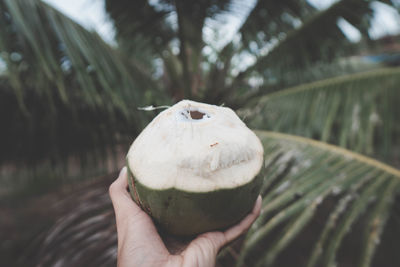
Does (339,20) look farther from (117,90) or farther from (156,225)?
(156,225)

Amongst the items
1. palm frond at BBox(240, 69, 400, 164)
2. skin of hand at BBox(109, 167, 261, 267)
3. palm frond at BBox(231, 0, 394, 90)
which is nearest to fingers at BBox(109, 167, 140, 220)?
skin of hand at BBox(109, 167, 261, 267)

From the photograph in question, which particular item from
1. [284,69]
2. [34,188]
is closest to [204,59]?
[284,69]

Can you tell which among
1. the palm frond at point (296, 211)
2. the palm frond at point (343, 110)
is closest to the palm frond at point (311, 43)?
the palm frond at point (343, 110)

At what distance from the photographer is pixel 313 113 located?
1.39m

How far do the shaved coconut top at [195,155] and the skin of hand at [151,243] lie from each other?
0.13 metres

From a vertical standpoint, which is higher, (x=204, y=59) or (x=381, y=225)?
(x=204, y=59)

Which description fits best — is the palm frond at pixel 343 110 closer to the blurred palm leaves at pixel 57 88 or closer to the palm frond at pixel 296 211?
the palm frond at pixel 296 211

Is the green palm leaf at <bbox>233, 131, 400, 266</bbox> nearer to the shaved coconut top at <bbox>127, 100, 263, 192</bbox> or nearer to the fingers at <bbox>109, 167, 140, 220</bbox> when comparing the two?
the shaved coconut top at <bbox>127, 100, 263, 192</bbox>

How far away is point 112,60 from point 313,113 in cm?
108

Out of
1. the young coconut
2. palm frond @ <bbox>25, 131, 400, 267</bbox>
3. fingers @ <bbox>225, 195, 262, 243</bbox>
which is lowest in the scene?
palm frond @ <bbox>25, 131, 400, 267</bbox>

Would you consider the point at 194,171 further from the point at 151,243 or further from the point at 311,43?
the point at 311,43

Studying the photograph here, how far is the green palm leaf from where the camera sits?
75 centimetres

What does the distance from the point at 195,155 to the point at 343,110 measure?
3.57 feet

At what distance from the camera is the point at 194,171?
538 mm
